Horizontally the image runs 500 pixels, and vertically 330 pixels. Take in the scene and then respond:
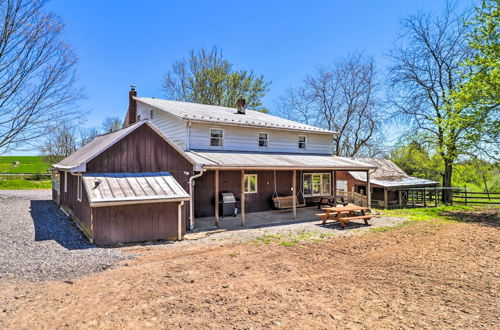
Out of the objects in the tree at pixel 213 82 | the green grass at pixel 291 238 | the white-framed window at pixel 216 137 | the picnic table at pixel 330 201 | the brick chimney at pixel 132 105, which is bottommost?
the green grass at pixel 291 238

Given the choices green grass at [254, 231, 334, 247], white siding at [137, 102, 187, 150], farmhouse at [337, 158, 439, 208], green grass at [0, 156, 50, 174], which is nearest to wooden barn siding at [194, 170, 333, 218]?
white siding at [137, 102, 187, 150]

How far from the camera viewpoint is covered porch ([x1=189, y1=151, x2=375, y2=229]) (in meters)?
11.4

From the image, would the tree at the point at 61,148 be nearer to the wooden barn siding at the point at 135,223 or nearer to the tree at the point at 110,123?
→ the tree at the point at 110,123

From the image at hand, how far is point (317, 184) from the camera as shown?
17.3m

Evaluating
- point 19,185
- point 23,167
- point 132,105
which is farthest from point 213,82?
point 23,167

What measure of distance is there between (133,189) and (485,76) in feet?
59.5

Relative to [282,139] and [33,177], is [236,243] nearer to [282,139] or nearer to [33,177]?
[282,139]

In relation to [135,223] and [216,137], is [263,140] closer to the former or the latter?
[216,137]

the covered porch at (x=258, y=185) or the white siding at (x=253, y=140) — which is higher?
Result: the white siding at (x=253, y=140)

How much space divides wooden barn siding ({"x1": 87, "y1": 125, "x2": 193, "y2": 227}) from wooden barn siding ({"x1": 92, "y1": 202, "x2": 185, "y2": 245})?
1.67 m

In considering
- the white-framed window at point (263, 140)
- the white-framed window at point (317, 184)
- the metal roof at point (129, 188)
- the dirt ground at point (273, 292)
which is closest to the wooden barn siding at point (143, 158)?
the metal roof at point (129, 188)

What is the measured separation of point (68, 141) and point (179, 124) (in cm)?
3483

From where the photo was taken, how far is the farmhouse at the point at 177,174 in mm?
8242

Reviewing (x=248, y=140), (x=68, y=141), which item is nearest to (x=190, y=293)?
(x=248, y=140)
